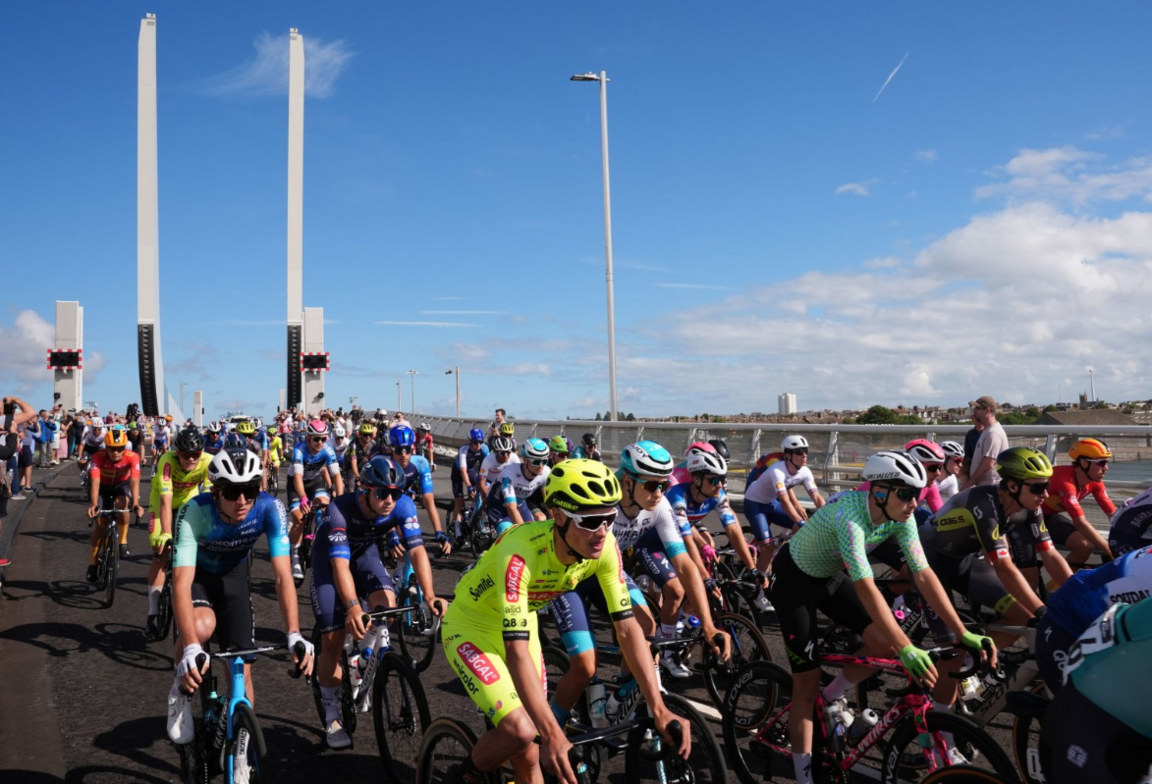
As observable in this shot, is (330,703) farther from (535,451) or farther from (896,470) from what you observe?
(535,451)

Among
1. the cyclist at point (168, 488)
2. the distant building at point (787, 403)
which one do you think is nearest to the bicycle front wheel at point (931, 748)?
the cyclist at point (168, 488)

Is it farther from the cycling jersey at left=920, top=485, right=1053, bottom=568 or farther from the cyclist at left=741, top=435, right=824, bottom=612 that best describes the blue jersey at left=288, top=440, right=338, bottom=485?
the cycling jersey at left=920, top=485, right=1053, bottom=568

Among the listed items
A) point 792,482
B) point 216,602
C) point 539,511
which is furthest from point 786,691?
point 539,511

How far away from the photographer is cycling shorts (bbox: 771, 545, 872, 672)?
4.96m

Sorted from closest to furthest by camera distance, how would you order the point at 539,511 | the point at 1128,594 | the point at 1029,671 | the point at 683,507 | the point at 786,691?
the point at 1128,594 → the point at 1029,671 → the point at 786,691 → the point at 683,507 → the point at 539,511

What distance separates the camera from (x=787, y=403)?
26.0 m

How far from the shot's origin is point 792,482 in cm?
1014

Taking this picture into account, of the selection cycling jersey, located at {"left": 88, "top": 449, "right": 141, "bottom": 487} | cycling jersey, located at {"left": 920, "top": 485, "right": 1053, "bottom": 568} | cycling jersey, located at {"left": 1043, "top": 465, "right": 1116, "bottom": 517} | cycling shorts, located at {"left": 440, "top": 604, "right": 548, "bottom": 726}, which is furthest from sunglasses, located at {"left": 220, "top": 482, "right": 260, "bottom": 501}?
cycling jersey, located at {"left": 1043, "top": 465, "right": 1116, "bottom": 517}

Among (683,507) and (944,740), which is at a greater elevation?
(683,507)

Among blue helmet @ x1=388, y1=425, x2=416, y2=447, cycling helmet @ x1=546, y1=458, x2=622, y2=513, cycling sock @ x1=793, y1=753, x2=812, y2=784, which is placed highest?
blue helmet @ x1=388, y1=425, x2=416, y2=447

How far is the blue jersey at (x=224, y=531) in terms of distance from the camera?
5.27 meters

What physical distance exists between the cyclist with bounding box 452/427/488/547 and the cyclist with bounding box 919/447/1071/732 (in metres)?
8.40

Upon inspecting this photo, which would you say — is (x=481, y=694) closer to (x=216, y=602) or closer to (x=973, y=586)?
(x=216, y=602)

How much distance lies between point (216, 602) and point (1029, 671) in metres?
4.65
